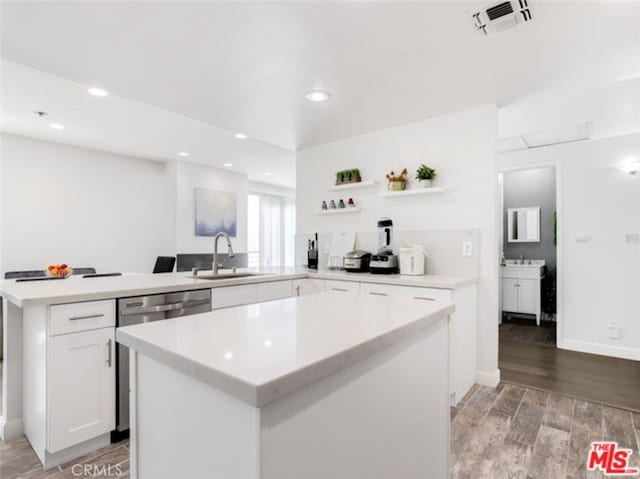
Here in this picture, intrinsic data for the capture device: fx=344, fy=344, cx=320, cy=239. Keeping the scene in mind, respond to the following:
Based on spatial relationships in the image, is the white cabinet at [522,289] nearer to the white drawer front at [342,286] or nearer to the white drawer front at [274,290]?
the white drawer front at [342,286]

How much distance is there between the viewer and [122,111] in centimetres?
339

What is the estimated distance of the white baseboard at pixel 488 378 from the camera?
2.73 m

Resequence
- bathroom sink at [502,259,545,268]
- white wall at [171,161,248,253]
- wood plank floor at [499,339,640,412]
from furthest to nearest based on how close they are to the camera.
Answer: white wall at [171,161,248,253], bathroom sink at [502,259,545,268], wood plank floor at [499,339,640,412]

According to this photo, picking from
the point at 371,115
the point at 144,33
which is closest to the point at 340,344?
the point at 144,33

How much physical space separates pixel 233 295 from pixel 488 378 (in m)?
2.10

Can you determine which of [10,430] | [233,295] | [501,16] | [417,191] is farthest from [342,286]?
[10,430]

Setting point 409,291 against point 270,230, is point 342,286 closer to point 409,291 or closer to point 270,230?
point 409,291

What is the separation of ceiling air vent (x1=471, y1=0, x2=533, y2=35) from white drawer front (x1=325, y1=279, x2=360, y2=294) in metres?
1.90

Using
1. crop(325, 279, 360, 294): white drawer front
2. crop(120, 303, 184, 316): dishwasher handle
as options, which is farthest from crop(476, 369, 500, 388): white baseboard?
crop(120, 303, 184, 316): dishwasher handle

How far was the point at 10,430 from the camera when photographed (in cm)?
199

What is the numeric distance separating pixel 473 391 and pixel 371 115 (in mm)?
2422

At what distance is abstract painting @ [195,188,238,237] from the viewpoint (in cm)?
576

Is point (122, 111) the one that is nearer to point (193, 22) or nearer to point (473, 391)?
point (193, 22)

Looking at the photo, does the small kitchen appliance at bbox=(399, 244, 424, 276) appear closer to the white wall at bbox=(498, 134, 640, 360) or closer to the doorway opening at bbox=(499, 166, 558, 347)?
the white wall at bbox=(498, 134, 640, 360)
